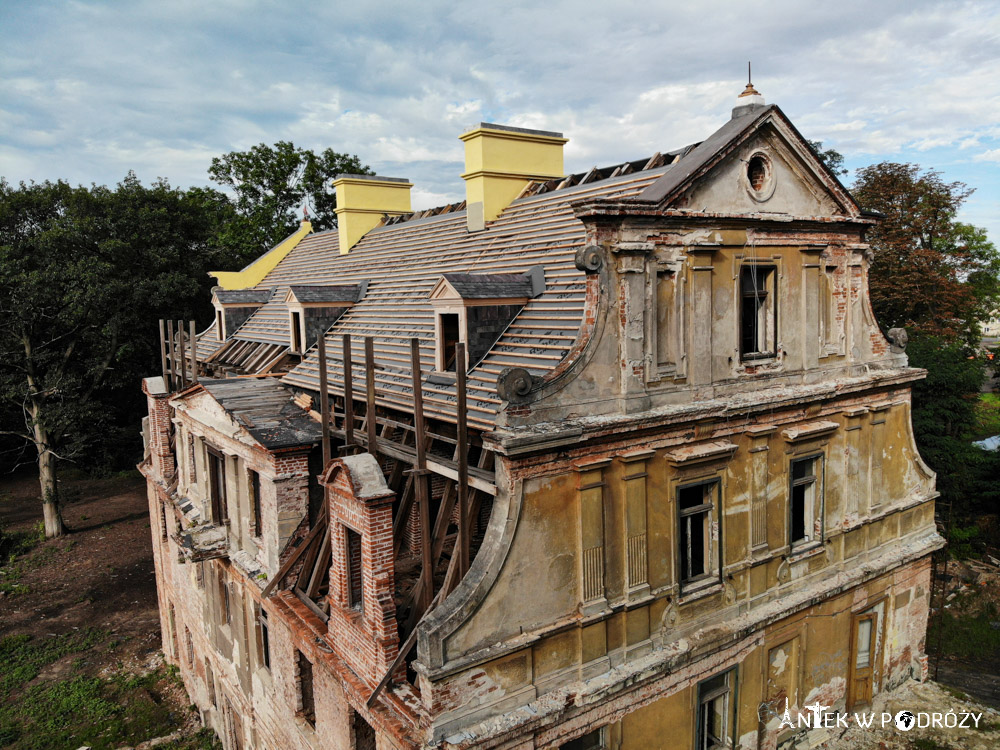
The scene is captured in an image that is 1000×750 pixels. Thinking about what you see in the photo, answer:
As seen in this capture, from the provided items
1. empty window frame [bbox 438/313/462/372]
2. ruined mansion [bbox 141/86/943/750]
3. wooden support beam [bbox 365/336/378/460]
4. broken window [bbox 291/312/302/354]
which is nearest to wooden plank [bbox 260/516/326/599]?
Answer: ruined mansion [bbox 141/86/943/750]

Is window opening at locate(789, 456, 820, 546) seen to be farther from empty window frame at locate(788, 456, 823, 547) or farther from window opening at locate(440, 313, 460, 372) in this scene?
window opening at locate(440, 313, 460, 372)

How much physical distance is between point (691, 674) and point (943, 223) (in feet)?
88.2

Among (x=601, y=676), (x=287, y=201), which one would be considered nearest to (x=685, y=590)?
(x=601, y=676)

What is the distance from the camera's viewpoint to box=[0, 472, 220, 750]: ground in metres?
18.1

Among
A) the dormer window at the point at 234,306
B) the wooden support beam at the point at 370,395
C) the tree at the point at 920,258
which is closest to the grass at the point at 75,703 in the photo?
the dormer window at the point at 234,306

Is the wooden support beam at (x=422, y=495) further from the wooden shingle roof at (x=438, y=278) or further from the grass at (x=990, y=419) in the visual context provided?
the grass at (x=990, y=419)

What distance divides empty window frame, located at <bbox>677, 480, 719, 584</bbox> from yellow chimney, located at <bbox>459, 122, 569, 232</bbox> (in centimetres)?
851

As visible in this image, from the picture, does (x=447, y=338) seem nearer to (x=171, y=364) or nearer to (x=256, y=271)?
(x=171, y=364)

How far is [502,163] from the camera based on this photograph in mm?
16438

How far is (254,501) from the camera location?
14.3 metres

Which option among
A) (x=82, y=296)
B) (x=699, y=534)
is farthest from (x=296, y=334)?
(x=82, y=296)

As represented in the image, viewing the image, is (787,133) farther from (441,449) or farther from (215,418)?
(215,418)

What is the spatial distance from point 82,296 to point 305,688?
27116 millimetres

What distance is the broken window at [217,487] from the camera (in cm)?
1596
